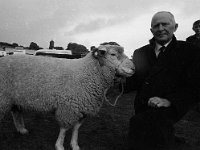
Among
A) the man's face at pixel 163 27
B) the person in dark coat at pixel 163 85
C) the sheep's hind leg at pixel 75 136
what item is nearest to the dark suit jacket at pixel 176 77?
the person in dark coat at pixel 163 85

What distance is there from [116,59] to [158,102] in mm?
943

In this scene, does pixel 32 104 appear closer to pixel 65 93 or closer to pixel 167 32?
pixel 65 93

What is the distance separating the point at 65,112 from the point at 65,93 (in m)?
0.29

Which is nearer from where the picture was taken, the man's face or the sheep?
the man's face

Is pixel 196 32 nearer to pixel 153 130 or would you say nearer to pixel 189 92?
pixel 189 92

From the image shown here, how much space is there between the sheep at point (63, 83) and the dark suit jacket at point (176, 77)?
1.19 ft

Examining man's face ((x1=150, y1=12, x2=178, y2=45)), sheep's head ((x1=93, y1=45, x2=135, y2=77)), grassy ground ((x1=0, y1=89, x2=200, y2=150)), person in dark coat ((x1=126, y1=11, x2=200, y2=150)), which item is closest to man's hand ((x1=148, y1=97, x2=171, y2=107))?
person in dark coat ((x1=126, y1=11, x2=200, y2=150))

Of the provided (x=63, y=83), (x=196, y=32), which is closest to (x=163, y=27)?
(x=63, y=83)

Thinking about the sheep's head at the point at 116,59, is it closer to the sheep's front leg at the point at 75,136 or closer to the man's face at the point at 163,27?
the man's face at the point at 163,27

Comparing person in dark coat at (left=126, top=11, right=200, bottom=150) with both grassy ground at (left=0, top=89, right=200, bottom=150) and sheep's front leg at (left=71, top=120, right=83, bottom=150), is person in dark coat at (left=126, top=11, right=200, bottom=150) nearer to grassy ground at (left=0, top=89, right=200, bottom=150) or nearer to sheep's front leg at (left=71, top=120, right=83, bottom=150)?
sheep's front leg at (left=71, top=120, right=83, bottom=150)

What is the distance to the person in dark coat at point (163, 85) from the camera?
3135mm

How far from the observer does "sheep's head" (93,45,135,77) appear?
365cm

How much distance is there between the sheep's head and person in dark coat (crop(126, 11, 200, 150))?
30 centimetres

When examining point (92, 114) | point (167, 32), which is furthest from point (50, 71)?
point (167, 32)
